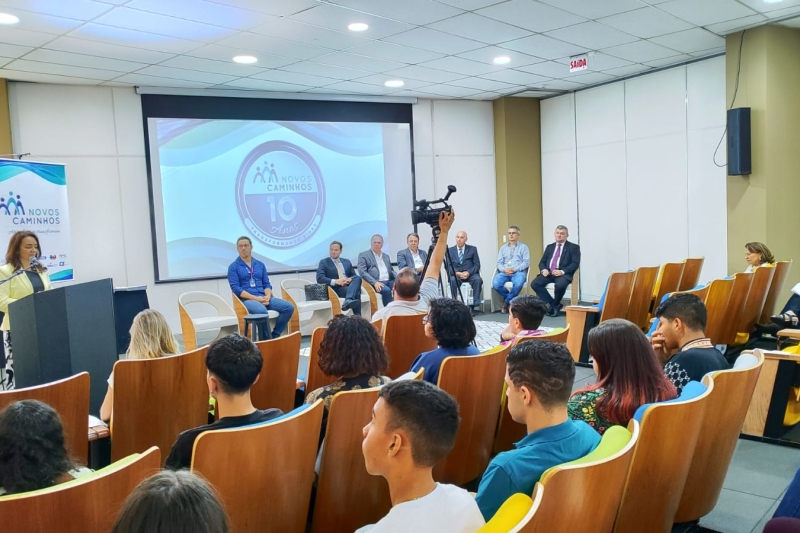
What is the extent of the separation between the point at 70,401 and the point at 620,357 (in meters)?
2.09

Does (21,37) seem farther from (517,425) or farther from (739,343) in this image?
(739,343)

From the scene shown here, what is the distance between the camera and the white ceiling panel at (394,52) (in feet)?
19.7

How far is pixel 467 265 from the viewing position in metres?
8.46

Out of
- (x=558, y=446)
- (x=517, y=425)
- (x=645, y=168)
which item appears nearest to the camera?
(x=558, y=446)

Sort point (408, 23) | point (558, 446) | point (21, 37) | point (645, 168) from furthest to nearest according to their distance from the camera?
point (645, 168) < point (408, 23) < point (21, 37) < point (558, 446)

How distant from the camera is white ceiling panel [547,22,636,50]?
5.83m

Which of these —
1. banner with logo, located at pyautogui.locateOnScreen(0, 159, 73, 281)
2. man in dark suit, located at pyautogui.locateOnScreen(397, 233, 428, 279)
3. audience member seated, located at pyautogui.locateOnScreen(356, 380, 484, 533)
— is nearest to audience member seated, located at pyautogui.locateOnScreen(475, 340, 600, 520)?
audience member seated, located at pyautogui.locateOnScreen(356, 380, 484, 533)

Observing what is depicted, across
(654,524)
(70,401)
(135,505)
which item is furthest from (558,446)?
(70,401)

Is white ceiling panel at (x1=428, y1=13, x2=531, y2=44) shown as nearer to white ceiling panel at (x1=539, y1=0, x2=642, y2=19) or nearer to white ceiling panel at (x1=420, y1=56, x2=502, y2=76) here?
white ceiling panel at (x1=539, y1=0, x2=642, y2=19)

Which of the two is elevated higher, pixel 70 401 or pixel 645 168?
pixel 645 168

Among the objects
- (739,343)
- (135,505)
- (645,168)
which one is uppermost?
(645,168)

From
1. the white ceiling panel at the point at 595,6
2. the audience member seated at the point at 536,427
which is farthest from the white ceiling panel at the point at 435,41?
the audience member seated at the point at 536,427

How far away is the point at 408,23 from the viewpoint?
5.36 m

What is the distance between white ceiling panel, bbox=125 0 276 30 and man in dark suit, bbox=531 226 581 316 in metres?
4.87
